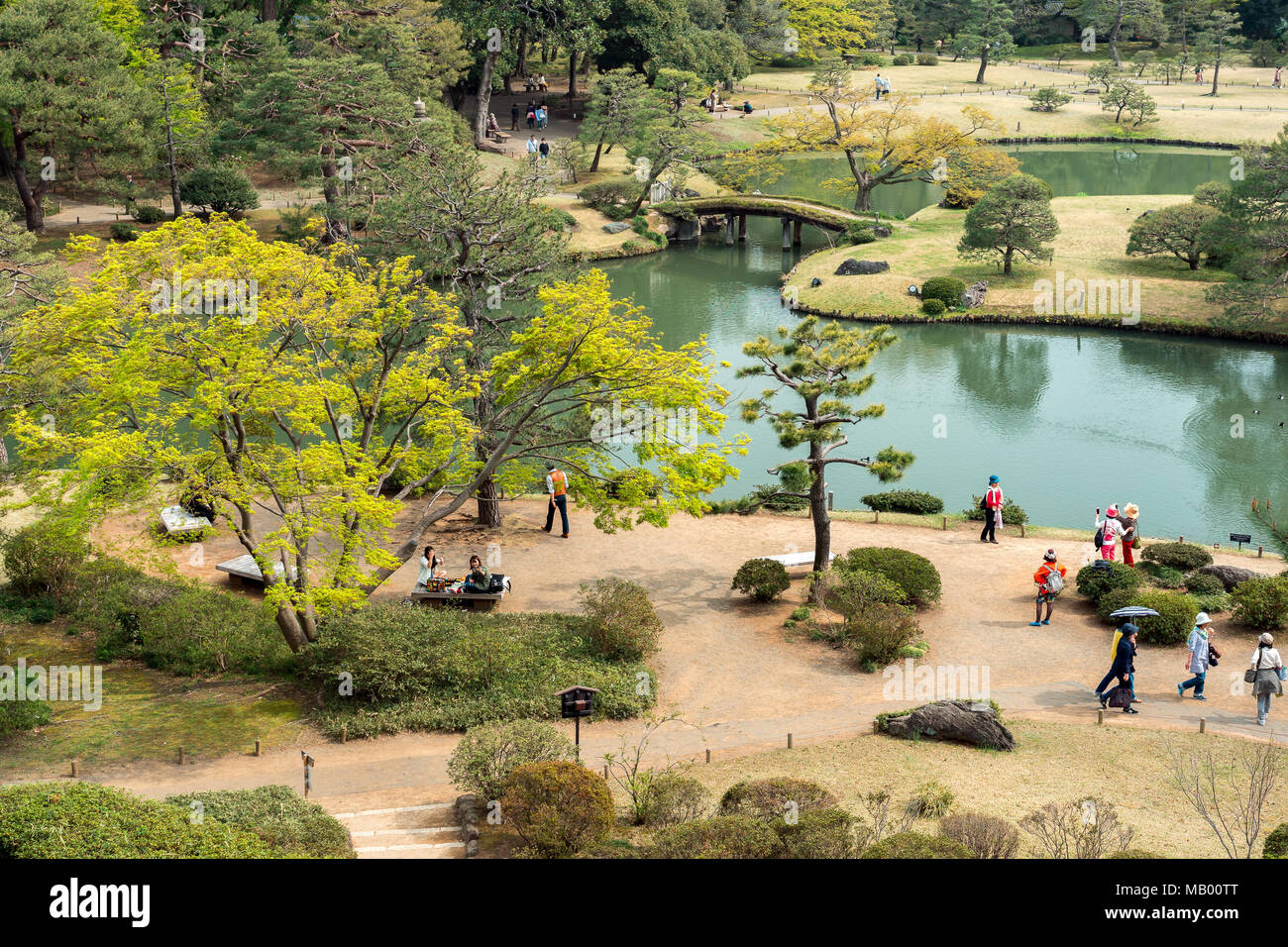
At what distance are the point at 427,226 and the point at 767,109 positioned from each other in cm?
6299

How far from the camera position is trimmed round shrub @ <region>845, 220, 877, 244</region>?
60.0 m

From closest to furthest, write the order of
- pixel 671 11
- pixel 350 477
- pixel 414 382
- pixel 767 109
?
pixel 350 477
pixel 414 382
pixel 671 11
pixel 767 109

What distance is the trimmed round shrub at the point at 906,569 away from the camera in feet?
80.3

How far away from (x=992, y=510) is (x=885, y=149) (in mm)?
40517

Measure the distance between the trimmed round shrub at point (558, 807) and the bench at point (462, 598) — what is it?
852cm

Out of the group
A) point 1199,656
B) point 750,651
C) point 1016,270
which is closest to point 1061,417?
point 1016,270

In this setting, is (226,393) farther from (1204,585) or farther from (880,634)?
(1204,585)

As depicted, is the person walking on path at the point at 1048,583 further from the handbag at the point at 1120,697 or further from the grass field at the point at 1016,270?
the grass field at the point at 1016,270

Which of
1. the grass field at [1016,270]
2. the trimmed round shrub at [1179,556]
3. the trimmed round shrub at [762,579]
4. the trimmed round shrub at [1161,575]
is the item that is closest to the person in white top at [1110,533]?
the trimmed round shrub at [1161,575]

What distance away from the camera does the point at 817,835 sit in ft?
46.2

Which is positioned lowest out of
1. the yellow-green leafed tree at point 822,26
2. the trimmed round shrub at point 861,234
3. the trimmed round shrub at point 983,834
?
the trimmed round shrub at point 983,834

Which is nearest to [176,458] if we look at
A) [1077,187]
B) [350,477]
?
[350,477]

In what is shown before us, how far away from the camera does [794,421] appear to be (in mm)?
25969
